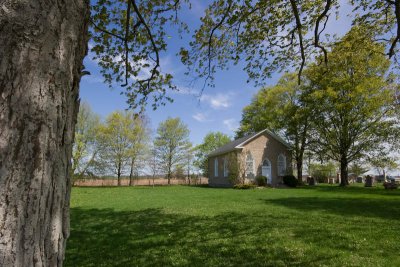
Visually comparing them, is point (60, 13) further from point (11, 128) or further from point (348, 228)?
point (348, 228)

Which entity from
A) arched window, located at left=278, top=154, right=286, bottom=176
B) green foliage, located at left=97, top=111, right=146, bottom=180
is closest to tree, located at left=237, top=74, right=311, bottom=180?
arched window, located at left=278, top=154, right=286, bottom=176

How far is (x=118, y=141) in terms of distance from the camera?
4931 centimetres

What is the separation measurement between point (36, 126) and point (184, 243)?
6.41 m

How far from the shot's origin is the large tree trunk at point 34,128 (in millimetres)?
1597

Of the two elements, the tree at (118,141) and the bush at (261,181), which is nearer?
the bush at (261,181)

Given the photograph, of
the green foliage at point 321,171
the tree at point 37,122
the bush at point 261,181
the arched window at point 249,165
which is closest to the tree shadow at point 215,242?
the tree at point 37,122

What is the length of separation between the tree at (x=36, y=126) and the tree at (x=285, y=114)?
122 feet

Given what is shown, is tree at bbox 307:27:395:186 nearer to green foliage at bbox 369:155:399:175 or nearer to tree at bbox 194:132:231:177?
green foliage at bbox 369:155:399:175

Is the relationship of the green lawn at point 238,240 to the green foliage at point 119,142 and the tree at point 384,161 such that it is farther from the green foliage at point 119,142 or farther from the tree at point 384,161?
the green foliage at point 119,142

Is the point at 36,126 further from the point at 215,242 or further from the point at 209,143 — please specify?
the point at 209,143

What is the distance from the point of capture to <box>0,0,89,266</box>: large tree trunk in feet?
5.24

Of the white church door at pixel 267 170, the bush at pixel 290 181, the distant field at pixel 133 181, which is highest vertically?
the white church door at pixel 267 170

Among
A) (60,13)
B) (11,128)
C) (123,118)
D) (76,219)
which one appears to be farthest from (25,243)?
(123,118)

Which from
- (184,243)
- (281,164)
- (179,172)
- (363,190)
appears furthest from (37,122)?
(179,172)
